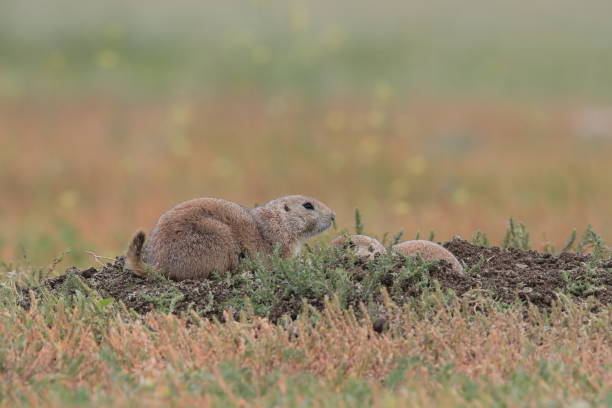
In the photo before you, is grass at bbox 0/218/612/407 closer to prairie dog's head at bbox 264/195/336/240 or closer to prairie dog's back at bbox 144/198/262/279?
prairie dog's back at bbox 144/198/262/279

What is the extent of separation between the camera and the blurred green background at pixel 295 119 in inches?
507

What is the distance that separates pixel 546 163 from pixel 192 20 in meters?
15.0

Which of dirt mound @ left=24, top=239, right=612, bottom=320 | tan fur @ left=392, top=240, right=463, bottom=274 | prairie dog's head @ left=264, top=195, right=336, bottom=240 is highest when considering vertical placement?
prairie dog's head @ left=264, top=195, right=336, bottom=240

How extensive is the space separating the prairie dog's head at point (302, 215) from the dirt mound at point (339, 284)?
30.8 inches

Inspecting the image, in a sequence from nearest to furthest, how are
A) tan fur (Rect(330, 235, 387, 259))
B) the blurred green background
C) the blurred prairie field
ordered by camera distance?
tan fur (Rect(330, 235, 387, 259)) → the blurred prairie field → the blurred green background

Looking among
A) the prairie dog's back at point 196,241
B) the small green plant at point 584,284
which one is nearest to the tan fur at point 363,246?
the prairie dog's back at point 196,241

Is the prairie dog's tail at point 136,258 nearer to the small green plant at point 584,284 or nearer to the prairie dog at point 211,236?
the prairie dog at point 211,236

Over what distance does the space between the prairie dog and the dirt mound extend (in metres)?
0.13

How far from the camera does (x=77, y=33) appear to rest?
24781 mm

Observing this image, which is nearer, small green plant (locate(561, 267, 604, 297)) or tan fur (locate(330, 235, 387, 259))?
small green plant (locate(561, 267, 604, 297))

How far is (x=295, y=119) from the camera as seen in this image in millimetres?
17203

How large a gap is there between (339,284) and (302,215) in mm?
1550

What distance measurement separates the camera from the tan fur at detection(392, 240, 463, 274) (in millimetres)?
6746

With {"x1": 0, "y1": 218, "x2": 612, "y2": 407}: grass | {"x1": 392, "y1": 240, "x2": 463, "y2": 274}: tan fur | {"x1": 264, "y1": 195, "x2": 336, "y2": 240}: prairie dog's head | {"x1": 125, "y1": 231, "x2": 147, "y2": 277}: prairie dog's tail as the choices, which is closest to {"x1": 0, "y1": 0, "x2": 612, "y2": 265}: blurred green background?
{"x1": 125, "y1": 231, "x2": 147, "y2": 277}: prairie dog's tail
